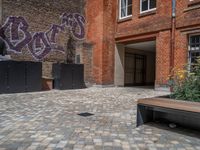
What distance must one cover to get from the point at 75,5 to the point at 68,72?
16.5ft

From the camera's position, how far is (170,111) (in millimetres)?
3992

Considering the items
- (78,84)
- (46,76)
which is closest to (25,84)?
(46,76)

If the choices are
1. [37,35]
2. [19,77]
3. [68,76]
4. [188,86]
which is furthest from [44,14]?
[188,86]

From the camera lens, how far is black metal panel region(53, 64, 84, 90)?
11.0 metres

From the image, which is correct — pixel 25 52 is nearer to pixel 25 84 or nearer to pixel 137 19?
pixel 25 84

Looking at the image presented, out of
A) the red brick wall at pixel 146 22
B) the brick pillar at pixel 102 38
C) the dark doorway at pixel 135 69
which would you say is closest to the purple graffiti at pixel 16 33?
the brick pillar at pixel 102 38

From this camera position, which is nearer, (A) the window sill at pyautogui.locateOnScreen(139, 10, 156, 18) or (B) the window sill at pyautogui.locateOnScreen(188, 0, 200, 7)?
(B) the window sill at pyautogui.locateOnScreen(188, 0, 200, 7)

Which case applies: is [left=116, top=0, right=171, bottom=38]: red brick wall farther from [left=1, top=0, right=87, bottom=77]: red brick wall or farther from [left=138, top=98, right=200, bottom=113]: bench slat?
[left=138, top=98, right=200, bottom=113]: bench slat

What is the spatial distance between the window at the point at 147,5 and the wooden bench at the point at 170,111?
327 inches

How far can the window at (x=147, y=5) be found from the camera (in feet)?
38.1

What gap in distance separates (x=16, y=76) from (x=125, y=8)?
7.87m

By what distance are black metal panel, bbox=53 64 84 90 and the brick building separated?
1445 mm

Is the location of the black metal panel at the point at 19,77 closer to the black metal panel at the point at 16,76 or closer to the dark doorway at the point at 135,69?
the black metal panel at the point at 16,76

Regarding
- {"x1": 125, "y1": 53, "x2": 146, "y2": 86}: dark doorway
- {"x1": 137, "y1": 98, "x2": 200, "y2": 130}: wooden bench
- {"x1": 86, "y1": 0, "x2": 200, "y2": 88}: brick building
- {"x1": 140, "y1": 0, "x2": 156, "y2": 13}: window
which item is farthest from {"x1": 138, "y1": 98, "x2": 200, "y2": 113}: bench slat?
{"x1": 125, "y1": 53, "x2": 146, "y2": 86}: dark doorway
